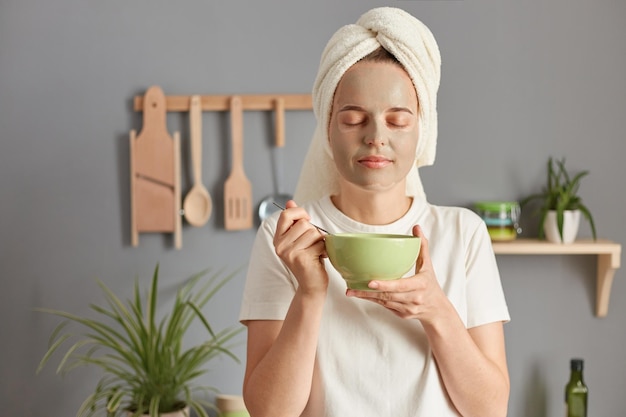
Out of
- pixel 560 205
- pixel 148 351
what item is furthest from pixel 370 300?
pixel 560 205

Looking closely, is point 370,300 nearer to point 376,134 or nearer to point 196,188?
point 376,134

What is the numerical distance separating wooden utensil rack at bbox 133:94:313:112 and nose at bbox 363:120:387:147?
1310 millimetres

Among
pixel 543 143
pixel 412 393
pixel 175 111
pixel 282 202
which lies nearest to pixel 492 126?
pixel 543 143

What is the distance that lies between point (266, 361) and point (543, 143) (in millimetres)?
1563

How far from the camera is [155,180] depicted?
7.91 ft

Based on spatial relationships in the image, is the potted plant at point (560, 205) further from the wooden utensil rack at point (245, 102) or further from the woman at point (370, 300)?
the woman at point (370, 300)

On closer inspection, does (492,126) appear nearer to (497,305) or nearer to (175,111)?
(175,111)

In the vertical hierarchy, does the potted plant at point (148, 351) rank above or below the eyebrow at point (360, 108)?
below

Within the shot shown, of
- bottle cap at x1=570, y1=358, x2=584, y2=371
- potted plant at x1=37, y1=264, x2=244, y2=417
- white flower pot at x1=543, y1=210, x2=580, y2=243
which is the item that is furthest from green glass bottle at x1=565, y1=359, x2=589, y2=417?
potted plant at x1=37, y1=264, x2=244, y2=417

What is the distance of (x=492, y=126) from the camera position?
2389 millimetres

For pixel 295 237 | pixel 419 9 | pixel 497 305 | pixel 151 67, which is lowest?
pixel 497 305

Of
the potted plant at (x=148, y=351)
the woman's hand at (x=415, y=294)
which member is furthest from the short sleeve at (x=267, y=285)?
the potted plant at (x=148, y=351)

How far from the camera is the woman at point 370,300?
3.37 ft

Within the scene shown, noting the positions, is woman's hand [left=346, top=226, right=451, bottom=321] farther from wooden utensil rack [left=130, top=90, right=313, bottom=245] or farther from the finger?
wooden utensil rack [left=130, top=90, right=313, bottom=245]
